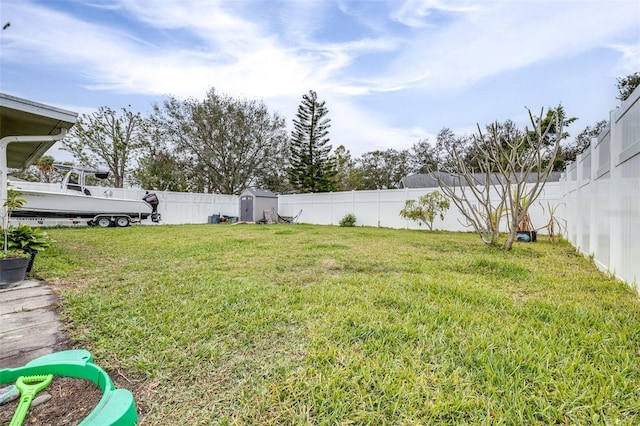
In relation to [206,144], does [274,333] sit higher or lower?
lower

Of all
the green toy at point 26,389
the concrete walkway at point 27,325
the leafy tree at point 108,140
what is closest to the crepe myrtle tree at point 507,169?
the green toy at point 26,389

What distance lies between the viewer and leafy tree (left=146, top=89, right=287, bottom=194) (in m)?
17.4

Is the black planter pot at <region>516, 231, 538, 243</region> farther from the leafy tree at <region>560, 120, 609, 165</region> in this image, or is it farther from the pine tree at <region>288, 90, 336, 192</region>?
the leafy tree at <region>560, 120, 609, 165</region>

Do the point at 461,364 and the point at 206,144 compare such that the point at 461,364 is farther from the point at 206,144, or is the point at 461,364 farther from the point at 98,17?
the point at 206,144

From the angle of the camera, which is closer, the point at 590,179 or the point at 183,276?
the point at 183,276

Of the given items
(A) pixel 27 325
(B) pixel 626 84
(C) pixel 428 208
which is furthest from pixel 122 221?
(B) pixel 626 84

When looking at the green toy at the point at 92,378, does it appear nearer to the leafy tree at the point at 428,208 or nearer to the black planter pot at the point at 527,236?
the black planter pot at the point at 527,236

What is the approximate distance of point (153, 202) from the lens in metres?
11.2

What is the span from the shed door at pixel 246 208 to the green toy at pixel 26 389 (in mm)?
11946

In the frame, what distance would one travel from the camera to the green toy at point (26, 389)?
0.93 meters

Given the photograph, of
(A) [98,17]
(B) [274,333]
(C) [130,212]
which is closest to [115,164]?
(C) [130,212]

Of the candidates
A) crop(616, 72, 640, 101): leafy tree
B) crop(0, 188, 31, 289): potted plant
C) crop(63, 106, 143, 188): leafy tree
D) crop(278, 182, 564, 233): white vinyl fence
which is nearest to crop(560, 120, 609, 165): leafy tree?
crop(616, 72, 640, 101): leafy tree

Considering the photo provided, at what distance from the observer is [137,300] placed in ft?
7.24

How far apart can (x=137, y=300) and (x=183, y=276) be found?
0.72 metres
